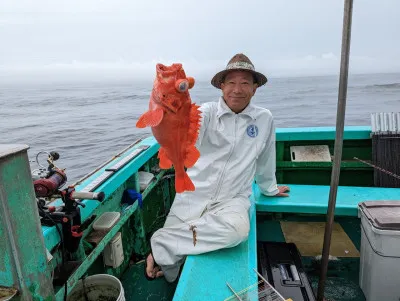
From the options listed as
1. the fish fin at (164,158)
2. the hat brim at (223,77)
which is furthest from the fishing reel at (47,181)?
the hat brim at (223,77)

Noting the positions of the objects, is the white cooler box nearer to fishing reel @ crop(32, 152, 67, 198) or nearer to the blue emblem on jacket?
the blue emblem on jacket

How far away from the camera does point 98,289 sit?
2.61 meters

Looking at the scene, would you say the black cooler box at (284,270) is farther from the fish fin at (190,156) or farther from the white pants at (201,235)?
the fish fin at (190,156)

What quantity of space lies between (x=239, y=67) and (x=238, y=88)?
221mm

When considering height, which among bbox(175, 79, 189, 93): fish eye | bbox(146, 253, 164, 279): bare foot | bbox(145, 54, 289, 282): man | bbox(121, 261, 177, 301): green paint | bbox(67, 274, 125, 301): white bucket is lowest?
bbox(121, 261, 177, 301): green paint

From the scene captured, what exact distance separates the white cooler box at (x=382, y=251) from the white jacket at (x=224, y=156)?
45.0 inches

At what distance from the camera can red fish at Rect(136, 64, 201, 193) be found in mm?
1797

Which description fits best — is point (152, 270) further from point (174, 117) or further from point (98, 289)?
point (174, 117)

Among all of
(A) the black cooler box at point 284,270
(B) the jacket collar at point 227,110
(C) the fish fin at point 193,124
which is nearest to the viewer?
(C) the fish fin at point 193,124

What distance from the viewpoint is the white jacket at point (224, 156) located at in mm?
3080

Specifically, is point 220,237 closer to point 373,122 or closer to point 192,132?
point 192,132

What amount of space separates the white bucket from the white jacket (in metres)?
0.88

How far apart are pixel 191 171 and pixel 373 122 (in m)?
2.80

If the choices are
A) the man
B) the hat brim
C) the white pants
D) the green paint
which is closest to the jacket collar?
the man
